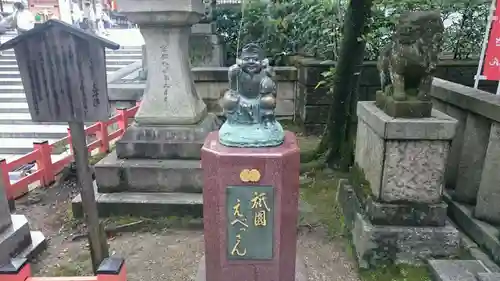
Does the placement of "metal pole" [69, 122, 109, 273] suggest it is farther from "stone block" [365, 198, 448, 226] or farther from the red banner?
the red banner

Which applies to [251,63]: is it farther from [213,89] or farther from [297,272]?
[213,89]

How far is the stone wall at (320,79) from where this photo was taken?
777 cm

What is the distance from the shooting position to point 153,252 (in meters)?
4.18

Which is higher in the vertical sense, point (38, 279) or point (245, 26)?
point (245, 26)

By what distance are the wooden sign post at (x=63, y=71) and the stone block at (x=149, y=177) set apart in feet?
5.91

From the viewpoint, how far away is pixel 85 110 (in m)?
3.02

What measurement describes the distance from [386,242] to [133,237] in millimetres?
2781

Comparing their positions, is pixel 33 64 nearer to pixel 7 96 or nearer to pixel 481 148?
pixel 481 148

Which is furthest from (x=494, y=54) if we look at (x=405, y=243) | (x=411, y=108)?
(x=405, y=243)

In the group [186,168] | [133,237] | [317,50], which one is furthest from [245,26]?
[133,237]

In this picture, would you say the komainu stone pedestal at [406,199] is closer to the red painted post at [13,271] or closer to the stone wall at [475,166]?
the stone wall at [475,166]

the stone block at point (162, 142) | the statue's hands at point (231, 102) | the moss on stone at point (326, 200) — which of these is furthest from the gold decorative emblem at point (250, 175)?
the stone block at point (162, 142)

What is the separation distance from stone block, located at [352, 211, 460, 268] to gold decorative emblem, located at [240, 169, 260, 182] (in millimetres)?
1499

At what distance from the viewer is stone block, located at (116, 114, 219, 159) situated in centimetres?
500
